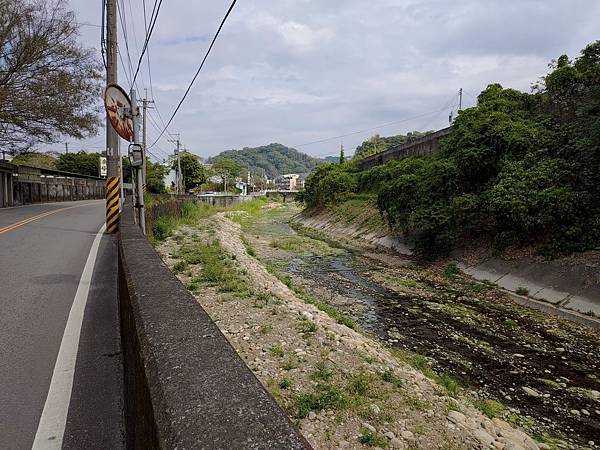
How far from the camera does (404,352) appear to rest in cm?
763

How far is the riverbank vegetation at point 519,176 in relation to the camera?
1186 centimetres

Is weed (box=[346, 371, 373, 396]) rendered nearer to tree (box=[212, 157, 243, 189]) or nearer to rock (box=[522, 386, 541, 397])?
rock (box=[522, 386, 541, 397])

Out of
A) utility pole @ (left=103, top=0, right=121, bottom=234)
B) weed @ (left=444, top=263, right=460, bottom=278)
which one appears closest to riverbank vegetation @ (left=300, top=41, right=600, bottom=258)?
weed @ (left=444, top=263, right=460, bottom=278)

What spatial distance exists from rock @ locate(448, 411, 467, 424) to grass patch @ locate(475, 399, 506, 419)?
27.5 inches

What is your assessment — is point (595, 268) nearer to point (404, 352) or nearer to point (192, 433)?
point (404, 352)

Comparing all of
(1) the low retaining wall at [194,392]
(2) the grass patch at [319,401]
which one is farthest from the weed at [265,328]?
(1) the low retaining wall at [194,392]

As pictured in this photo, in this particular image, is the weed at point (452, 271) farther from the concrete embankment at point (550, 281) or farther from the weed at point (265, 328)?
the weed at point (265, 328)

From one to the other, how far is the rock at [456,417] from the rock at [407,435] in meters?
0.75

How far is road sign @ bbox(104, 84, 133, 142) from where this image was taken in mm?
8680

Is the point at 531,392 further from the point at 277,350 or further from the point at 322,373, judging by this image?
the point at 277,350

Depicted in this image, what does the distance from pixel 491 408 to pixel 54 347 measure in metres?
5.82

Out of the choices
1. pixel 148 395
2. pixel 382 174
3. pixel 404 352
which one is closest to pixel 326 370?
pixel 404 352

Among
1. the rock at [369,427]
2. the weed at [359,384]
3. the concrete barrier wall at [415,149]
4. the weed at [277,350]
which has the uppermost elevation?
the concrete barrier wall at [415,149]

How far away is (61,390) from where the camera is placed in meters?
3.43
